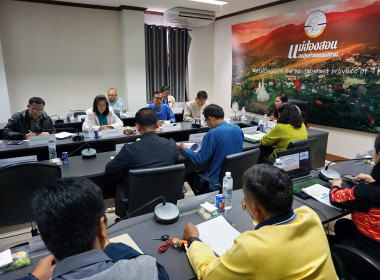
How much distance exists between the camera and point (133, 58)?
589 cm

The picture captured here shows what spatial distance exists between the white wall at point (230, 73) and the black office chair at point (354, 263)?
332cm

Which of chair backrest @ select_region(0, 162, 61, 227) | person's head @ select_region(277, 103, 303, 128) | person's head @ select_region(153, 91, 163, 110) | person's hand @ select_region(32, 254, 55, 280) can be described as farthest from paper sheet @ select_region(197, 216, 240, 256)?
person's head @ select_region(153, 91, 163, 110)

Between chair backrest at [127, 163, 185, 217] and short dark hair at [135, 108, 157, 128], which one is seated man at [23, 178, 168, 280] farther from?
short dark hair at [135, 108, 157, 128]

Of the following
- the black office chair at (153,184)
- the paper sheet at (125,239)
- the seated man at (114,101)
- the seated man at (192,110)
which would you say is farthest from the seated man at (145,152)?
the seated man at (114,101)

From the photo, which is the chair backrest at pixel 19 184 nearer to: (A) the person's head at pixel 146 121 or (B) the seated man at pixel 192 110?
(A) the person's head at pixel 146 121

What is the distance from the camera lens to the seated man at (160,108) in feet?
14.2

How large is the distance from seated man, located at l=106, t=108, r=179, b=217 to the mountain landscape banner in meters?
3.40

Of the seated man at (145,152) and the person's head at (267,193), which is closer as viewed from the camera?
the person's head at (267,193)

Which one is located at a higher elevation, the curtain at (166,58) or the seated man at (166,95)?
the curtain at (166,58)

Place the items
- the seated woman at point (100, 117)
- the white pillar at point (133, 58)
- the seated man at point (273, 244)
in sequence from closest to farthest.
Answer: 1. the seated man at point (273, 244)
2. the seated woman at point (100, 117)
3. the white pillar at point (133, 58)

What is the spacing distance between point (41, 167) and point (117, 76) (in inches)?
184

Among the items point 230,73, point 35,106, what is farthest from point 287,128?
point 230,73

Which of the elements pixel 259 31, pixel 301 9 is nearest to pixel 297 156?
pixel 301 9

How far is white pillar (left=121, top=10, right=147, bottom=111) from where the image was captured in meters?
5.71
